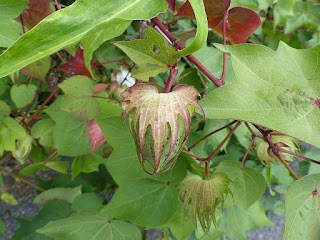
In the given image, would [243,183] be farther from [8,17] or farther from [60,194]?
[60,194]

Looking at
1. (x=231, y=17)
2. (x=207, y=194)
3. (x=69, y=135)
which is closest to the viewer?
(x=207, y=194)

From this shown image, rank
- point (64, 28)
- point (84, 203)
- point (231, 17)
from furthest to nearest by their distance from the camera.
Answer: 1. point (84, 203)
2. point (231, 17)
3. point (64, 28)

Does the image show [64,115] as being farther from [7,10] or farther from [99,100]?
[7,10]

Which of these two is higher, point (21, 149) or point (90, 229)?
point (21, 149)

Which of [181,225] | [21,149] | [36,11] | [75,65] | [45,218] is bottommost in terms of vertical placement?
[45,218]

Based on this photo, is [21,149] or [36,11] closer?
[36,11]

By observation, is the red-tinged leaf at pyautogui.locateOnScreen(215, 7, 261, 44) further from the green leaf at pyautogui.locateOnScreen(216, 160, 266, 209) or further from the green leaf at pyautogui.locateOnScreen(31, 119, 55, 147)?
the green leaf at pyautogui.locateOnScreen(31, 119, 55, 147)

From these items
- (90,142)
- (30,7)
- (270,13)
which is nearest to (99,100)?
(90,142)

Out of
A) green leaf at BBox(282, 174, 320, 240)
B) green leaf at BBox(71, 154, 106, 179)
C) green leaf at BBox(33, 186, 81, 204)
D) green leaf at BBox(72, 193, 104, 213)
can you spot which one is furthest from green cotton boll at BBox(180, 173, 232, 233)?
green leaf at BBox(33, 186, 81, 204)

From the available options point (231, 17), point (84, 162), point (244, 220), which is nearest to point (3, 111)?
point (84, 162)
